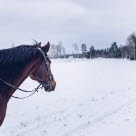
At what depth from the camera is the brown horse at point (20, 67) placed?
16.5ft

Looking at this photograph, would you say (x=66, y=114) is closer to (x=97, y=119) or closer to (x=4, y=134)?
(x=97, y=119)

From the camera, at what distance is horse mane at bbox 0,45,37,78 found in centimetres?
504

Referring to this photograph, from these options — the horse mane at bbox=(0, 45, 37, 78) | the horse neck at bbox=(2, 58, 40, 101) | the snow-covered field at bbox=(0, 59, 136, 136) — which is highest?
the horse mane at bbox=(0, 45, 37, 78)

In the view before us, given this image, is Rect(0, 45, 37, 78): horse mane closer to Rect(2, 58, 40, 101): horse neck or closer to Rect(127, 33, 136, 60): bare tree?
Rect(2, 58, 40, 101): horse neck

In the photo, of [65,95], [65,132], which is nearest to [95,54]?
[65,95]

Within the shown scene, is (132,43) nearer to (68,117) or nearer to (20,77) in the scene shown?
(68,117)

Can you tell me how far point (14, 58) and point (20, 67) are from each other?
23 centimetres

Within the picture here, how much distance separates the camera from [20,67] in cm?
527

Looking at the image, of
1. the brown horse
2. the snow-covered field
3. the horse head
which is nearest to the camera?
the brown horse

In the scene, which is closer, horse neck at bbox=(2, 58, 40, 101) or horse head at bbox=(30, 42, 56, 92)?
horse neck at bbox=(2, 58, 40, 101)

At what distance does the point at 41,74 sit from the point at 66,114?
4.43 metres

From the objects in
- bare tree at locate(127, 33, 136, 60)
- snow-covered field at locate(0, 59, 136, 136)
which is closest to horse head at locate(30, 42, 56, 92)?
snow-covered field at locate(0, 59, 136, 136)

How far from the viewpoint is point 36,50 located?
213 inches

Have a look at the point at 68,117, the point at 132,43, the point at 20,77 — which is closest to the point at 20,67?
the point at 20,77
